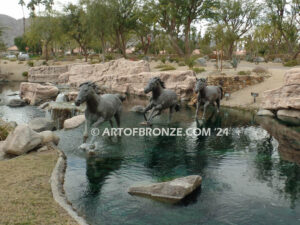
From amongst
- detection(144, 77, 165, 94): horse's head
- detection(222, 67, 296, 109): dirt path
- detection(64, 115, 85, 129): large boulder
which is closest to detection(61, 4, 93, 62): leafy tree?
detection(222, 67, 296, 109): dirt path

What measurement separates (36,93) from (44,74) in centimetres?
2412

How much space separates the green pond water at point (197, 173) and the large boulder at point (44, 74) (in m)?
35.5

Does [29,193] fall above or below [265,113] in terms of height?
below

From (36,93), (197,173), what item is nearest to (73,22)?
(36,93)

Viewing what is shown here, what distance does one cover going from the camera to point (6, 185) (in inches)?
287

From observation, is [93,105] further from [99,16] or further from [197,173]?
[99,16]

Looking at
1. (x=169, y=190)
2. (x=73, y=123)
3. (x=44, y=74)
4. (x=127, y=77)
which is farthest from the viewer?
(x=44, y=74)

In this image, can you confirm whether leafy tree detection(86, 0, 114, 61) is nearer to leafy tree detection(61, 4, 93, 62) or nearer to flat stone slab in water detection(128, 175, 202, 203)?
leafy tree detection(61, 4, 93, 62)

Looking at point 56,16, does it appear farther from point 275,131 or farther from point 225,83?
point 275,131

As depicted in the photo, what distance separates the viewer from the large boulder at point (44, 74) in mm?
46781

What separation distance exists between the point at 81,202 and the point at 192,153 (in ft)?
16.9

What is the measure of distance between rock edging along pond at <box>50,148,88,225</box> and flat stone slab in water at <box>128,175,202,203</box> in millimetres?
1769

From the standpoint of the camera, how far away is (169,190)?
7430 millimetres

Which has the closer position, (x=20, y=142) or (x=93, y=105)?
(x=20, y=142)
